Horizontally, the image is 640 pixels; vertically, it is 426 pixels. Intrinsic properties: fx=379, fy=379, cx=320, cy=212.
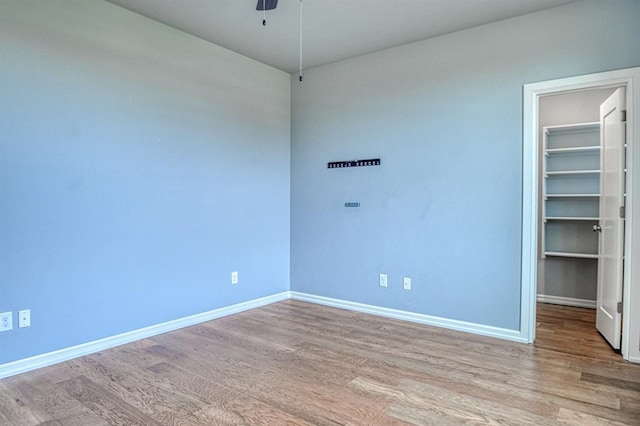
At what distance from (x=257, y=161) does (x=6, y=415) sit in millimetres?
2953

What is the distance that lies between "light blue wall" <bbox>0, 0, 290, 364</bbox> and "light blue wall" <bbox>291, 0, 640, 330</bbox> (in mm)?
724

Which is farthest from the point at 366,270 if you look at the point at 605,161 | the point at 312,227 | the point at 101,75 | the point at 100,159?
the point at 101,75

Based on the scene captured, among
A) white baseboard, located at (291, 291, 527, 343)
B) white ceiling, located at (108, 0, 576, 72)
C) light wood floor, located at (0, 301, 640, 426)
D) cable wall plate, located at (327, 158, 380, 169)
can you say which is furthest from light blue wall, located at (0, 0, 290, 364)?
cable wall plate, located at (327, 158, 380, 169)

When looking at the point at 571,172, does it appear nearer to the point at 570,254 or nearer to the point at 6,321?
the point at 570,254

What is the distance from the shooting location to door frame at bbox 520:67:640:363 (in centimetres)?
271

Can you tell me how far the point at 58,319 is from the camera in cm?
273

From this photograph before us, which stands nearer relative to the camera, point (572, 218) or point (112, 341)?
point (112, 341)

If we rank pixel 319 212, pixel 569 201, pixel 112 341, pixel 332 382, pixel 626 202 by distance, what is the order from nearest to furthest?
1. pixel 332 382
2. pixel 626 202
3. pixel 112 341
4. pixel 319 212
5. pixel 569 201

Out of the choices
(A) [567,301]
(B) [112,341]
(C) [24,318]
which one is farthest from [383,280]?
(C) [24,318]

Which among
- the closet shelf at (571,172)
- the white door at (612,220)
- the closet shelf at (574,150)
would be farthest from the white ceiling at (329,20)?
the closet shelf at (571,172)

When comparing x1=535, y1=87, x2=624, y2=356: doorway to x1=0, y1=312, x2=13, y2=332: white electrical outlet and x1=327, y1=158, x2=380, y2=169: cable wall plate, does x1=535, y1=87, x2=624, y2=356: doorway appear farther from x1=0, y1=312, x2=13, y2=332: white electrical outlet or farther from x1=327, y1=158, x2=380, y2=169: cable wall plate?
x1=0, y1=312, x2=13, y2=332: white electrical outlet

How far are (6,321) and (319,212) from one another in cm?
291

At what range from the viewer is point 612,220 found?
9.95 ft

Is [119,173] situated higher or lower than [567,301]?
higher
